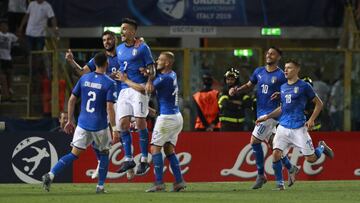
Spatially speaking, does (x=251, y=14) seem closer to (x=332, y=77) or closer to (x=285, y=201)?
(x=332, y=77)

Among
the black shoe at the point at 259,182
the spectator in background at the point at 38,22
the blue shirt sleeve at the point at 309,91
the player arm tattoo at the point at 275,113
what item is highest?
the spectator in background at the point at 38,22

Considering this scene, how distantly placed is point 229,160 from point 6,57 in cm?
785

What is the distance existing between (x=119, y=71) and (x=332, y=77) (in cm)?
975

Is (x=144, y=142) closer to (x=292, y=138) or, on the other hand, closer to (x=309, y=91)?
(x=292, y=138)

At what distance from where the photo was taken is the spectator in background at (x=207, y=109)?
26.8 meters

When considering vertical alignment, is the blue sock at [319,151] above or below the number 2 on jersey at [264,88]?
below

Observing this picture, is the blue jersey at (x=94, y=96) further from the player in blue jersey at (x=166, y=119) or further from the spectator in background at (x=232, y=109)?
the spectator in background at (x=232, y=109)

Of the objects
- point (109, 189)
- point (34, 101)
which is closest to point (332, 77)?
point (34, 101)

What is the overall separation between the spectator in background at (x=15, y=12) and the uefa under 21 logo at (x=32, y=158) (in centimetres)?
829

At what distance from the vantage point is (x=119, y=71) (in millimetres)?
21156

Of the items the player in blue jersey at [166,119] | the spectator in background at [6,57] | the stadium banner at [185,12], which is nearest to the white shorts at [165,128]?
the player in blue jersey at [166,119]

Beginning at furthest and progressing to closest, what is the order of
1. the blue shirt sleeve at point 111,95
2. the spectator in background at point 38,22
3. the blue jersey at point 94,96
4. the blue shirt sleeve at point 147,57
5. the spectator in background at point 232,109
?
the spectator in background at point 38,22
the spectator in background at point 232,109
the blue shirt sleeve at point 147,57
the blue jersey at point 94,96
the blue shirt sleeve at point 111,95

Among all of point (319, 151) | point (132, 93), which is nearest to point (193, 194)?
point (132, 93)

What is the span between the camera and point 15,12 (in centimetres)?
3197
